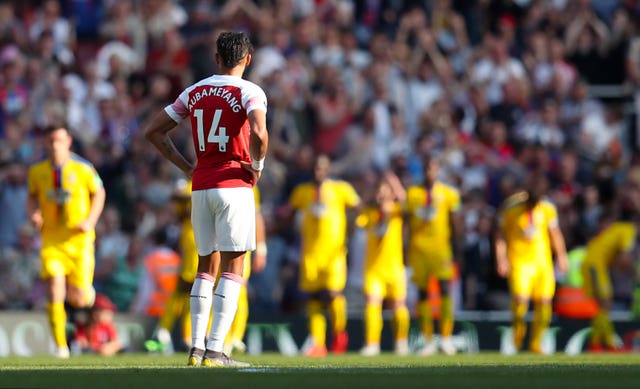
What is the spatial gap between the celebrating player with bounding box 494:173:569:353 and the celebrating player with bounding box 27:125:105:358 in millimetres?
5625

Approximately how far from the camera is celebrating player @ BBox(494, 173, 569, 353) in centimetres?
1683

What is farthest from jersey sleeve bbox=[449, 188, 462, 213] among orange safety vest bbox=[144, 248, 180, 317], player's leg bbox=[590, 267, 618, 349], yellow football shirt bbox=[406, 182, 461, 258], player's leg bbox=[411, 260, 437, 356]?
orange safety vest bbox=[144, 248, 180, 317]

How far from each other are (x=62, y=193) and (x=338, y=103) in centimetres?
696

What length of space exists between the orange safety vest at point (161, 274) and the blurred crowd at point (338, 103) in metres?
0.25

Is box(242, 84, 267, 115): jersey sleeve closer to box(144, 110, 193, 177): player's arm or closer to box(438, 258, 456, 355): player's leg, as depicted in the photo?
box(144, 110, 193, 177): player's arm

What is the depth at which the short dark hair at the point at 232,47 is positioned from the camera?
9359mm

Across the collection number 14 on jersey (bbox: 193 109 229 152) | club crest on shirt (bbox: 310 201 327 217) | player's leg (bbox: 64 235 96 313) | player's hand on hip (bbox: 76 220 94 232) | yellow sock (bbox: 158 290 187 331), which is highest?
club crest on shirt (bbox: 310 201 327 217)

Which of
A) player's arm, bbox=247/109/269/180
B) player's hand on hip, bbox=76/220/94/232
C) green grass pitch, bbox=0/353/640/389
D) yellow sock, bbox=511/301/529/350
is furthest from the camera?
yellow sock, bbox=511/301/529/350

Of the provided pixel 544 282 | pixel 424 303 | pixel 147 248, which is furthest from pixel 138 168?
pixel 544 282

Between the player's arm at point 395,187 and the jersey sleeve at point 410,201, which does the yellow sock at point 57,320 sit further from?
the jersey sleeve at point 410,201

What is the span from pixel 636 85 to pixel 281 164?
20.4 ft

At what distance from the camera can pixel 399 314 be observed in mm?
17109

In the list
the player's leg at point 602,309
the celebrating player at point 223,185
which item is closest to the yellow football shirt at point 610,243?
the player's leg at point 602,309

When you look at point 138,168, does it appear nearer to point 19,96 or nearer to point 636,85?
point 19,96
